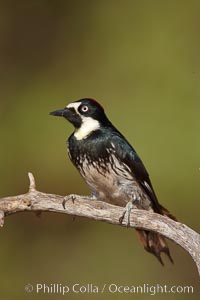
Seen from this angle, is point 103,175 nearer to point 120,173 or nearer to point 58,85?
point 120,173

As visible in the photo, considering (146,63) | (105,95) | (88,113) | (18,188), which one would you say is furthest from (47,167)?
(88,113)

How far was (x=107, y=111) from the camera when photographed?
6500 mm

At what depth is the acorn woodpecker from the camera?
13.5 feet

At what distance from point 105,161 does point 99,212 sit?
47 cm

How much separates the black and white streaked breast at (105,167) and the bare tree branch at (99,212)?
1.10ft

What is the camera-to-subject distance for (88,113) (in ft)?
13.8

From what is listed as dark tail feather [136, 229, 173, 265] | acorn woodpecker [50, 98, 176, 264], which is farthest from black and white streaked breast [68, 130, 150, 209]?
dark tail feather [136, 229, 173, 265]

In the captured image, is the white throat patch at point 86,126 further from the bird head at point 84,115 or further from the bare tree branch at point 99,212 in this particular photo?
the bare tree branch at point 99,212

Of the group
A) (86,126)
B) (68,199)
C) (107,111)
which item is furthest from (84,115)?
(107,111)

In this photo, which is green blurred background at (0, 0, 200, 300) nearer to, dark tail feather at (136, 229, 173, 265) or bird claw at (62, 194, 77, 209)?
dark tail feather at (136, 229, 173, 265)

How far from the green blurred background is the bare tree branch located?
2023 mm

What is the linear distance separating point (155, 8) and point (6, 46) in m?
1.41

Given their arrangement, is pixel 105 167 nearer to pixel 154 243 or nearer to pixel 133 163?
pixel 133 163

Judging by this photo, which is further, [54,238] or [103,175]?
[54,238]
